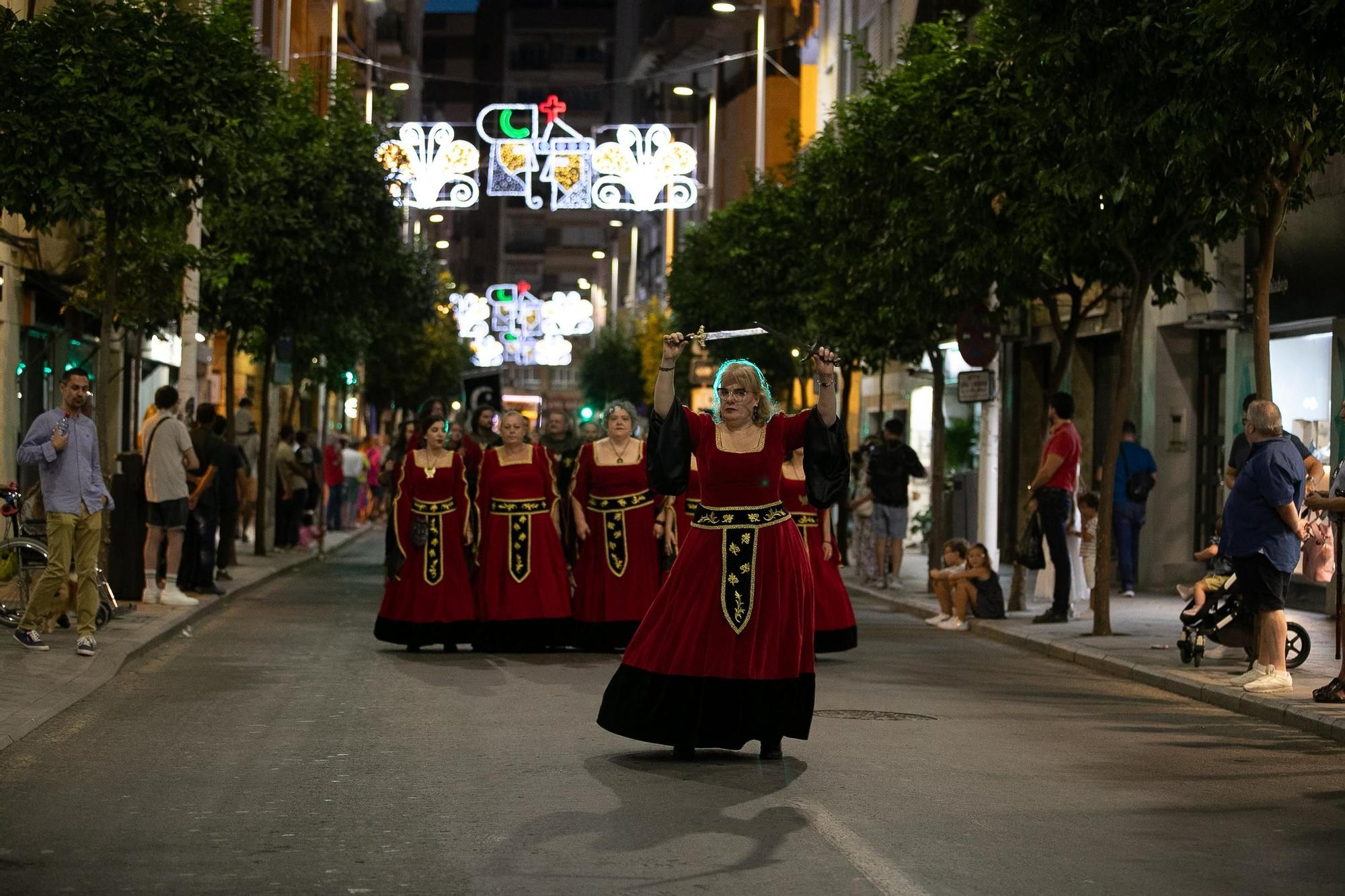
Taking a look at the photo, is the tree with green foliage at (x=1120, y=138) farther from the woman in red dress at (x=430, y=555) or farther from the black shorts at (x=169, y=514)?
the black shorts at (x=169, y=514)

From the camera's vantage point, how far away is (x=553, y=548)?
17297 mm

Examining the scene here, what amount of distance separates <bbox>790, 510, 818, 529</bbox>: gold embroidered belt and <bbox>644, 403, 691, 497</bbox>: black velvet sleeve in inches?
237

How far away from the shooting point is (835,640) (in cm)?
1658

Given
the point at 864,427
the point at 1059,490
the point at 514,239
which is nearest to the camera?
the point at 1059,490

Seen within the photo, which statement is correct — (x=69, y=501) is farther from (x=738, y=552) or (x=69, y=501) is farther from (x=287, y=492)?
(x=287, y=492)

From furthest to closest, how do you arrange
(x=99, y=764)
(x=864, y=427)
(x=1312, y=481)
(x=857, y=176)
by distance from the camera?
(x=864, y=427) < (x=857, y=176) < (x=1312, y=481) < (x=99, y=764)

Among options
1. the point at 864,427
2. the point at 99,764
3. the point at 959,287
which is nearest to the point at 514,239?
the point at 864,427

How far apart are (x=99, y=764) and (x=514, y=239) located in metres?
180

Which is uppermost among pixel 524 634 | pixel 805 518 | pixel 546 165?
pixel 546 165

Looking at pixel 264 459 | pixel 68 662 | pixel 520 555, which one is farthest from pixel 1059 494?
pixel 264 459

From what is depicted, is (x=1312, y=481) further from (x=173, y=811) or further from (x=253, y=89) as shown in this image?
(x=173, y=811)

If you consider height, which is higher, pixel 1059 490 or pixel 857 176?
→ pixel 857 176

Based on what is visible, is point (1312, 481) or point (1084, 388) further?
point (1084, 388)

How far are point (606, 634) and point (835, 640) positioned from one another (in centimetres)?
183
